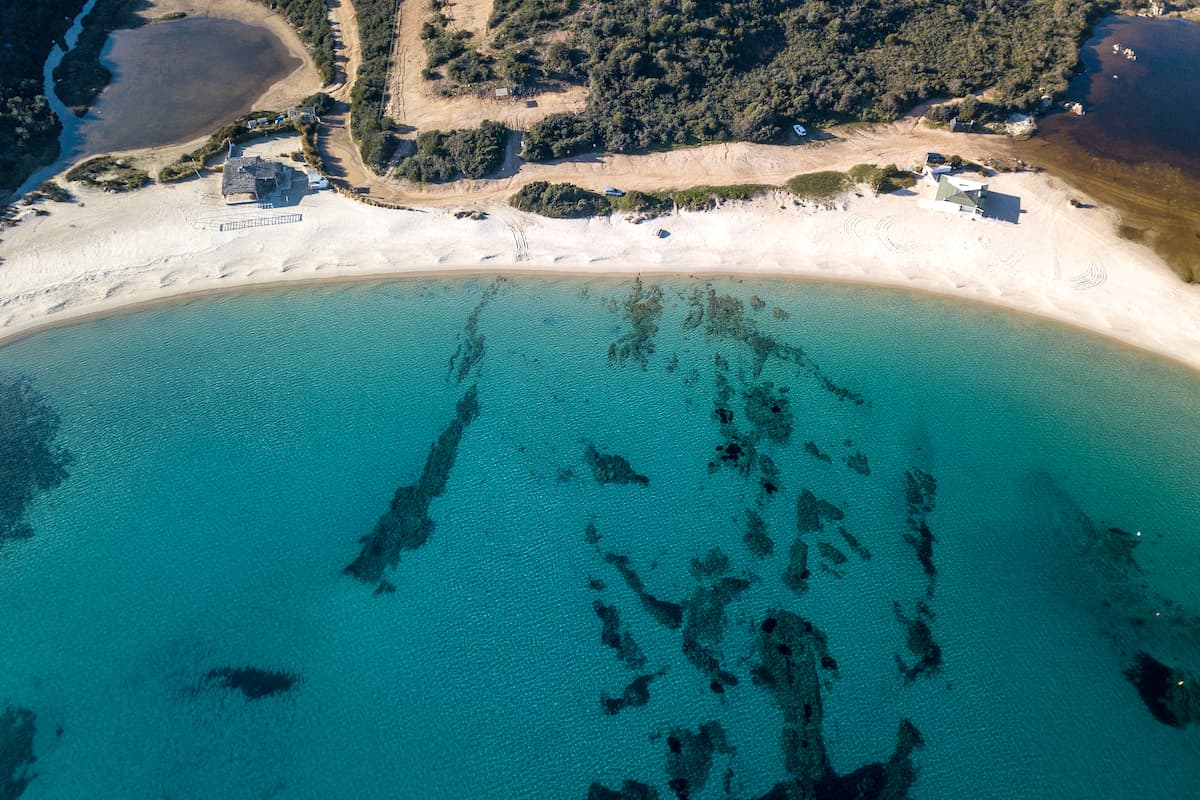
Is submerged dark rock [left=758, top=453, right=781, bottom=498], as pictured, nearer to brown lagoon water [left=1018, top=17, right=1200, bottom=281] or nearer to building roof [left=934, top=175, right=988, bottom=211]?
building roof [left=934, top=175, right=988, bottom=211]

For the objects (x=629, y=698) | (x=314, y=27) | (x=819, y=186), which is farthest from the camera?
(x=314, y=27)

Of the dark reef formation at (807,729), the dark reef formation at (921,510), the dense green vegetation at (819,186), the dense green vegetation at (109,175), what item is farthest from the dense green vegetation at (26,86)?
the dark reef formation at (921,510)

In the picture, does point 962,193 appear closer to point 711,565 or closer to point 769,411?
point 769,411

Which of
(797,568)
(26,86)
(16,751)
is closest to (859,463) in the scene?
(797,568)

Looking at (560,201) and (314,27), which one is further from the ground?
(314,27)

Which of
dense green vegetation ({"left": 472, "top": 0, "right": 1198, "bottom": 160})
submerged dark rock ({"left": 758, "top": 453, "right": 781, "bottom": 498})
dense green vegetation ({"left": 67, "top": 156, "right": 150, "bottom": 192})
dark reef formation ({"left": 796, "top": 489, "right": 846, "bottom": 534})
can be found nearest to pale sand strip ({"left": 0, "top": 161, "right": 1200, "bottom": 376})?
dense green vegetation ({"left": 67, "top": 156, "right": 150, "bottom": 192})

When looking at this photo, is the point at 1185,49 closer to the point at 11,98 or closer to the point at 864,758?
the point at 864,758
